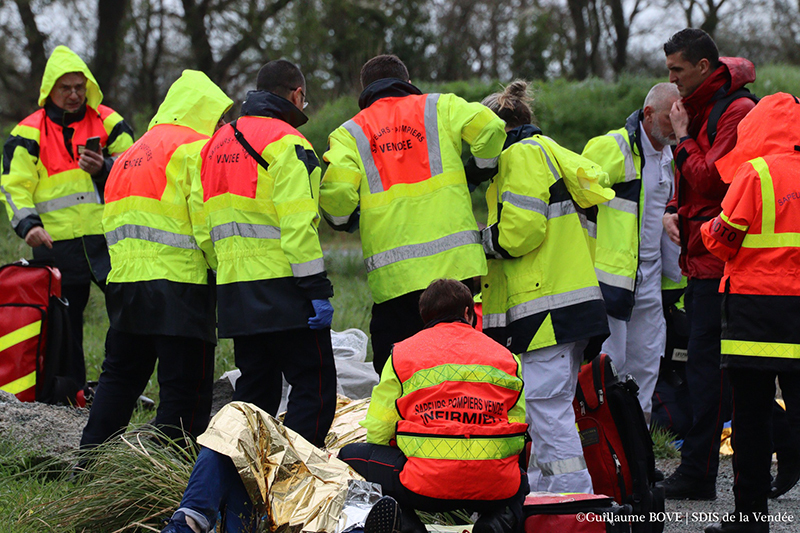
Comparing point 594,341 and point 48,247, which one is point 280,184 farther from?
point 48,247

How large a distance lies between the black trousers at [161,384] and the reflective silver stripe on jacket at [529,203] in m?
1.66

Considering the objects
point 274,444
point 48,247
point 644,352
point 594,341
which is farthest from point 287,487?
point 48,247

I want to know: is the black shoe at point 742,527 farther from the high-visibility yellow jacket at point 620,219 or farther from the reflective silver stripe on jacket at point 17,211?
the reflective silver stripe on jacket at point 17,211

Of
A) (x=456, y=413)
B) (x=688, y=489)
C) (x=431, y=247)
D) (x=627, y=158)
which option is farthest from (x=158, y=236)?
(x=688, y=489)

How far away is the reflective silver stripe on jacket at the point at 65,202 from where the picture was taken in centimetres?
548

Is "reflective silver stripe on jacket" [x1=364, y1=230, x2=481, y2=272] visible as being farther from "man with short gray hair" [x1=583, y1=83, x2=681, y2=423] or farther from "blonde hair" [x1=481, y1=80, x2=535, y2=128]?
"man with short gray hair" [x1=583, y1=83, x2=681, y2=423]

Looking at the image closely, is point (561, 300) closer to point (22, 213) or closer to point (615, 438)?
point (615, 438)

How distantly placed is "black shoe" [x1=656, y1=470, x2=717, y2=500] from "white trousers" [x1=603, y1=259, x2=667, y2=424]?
0.86m

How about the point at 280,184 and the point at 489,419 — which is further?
the point at 280,184

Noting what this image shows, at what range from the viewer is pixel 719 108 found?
388 centimetres

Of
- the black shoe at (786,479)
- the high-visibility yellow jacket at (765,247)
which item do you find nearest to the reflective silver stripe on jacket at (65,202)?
the high-visibility yellow jacket at (765,247)

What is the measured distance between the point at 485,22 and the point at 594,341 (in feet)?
70.8

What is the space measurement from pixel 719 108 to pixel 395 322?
187 centimetres

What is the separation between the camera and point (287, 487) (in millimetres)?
2965
